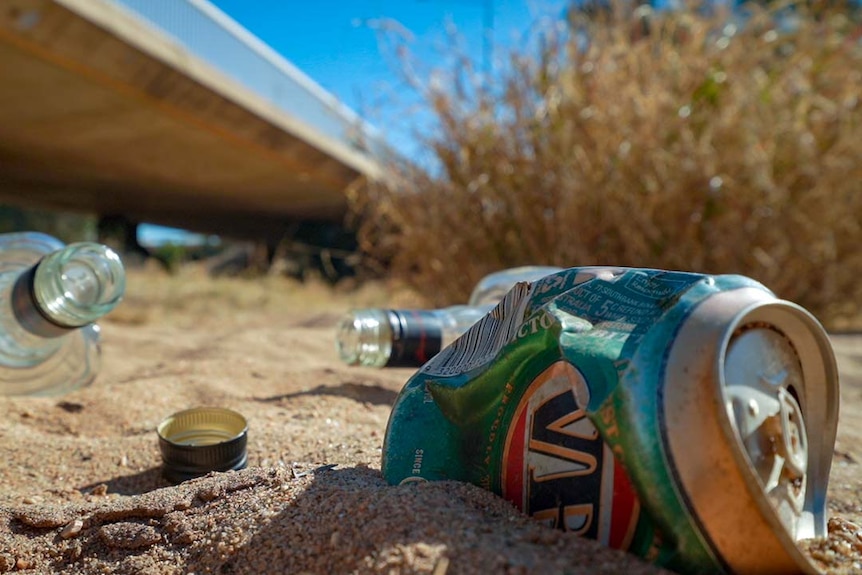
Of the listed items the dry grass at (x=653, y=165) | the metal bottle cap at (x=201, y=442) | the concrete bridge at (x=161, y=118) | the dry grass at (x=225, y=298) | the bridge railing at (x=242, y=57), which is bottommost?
the metal bottle cap at (x=201, y=442)

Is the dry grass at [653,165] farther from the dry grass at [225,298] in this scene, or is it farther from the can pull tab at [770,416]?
the can pull tab at [770,416]

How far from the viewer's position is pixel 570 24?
9.58ft

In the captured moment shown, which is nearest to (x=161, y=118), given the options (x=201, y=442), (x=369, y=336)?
(x=369, y=336)

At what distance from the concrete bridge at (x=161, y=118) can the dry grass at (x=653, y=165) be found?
67 cm

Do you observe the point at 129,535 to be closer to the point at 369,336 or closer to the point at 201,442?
the point at 201,442

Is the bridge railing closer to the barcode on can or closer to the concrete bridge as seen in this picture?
the concrete bridge

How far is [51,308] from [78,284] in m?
0.06

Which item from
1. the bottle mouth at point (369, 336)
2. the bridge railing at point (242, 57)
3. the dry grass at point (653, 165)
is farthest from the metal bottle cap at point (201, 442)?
the bridge railing at point (242, 57)

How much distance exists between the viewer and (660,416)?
49cm

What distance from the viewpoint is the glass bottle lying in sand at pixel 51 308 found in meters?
1.09

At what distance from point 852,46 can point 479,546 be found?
335 centimetres

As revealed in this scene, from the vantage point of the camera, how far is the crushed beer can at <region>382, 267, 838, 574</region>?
1.59 ft

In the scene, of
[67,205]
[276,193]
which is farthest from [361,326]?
[67,205]

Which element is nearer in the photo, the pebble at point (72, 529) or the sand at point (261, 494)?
the sand at point (261, 494)
